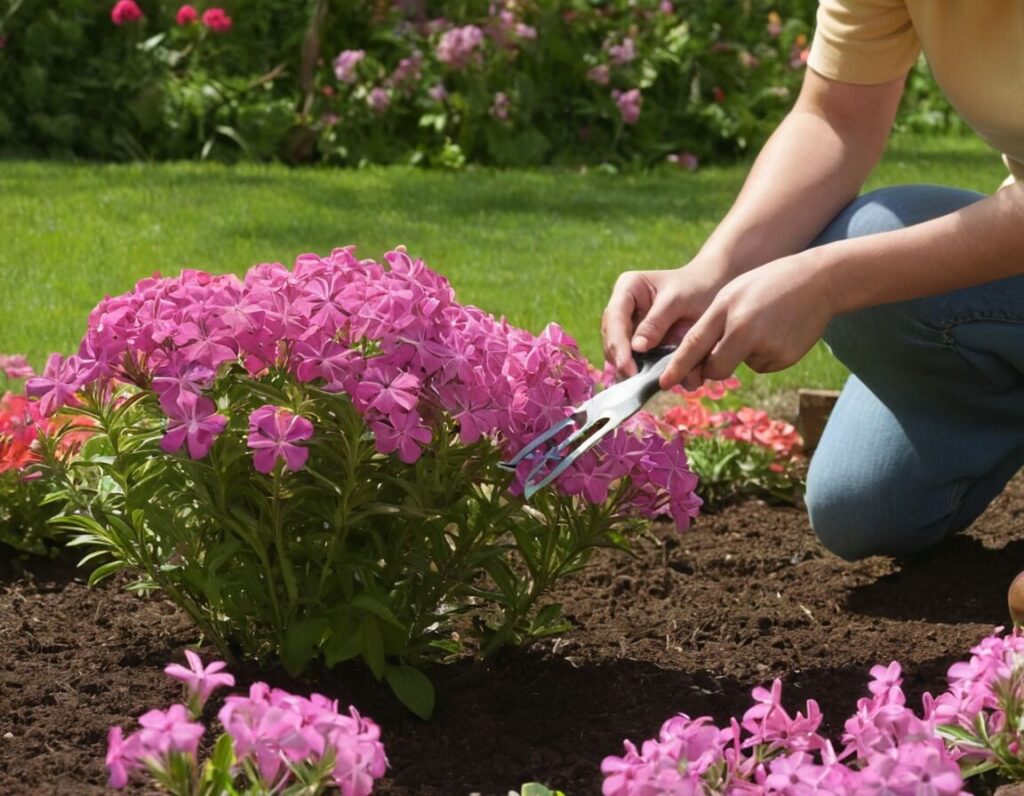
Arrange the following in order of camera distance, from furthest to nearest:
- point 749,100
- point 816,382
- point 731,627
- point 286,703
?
point 749,100 < point 816,382 < point 731,627 < point 286,703

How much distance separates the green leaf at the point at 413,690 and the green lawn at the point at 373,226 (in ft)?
7.00

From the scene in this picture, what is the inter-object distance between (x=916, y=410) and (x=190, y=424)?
60.7 inches

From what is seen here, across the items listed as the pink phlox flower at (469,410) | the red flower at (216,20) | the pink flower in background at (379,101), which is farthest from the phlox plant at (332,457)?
the red flower at (216,20)

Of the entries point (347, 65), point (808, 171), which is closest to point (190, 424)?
point (808, 171)

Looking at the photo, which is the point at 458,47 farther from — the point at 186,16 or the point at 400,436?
the point at 400,436

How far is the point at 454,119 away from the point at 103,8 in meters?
1.81

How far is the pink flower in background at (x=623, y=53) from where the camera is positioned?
770 centimetres

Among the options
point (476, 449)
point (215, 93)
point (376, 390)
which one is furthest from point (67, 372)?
point (215, 93)

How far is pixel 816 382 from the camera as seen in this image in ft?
13.5

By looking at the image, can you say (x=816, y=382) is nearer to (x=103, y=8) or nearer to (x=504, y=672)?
(x=504, y=672)

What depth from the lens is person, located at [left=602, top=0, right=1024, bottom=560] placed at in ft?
7.10

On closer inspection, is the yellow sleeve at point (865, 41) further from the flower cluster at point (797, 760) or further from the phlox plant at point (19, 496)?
the phlox plant at point (19, 496)

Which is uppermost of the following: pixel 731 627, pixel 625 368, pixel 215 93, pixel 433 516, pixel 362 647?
pixel 625 368

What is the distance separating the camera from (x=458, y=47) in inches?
290
